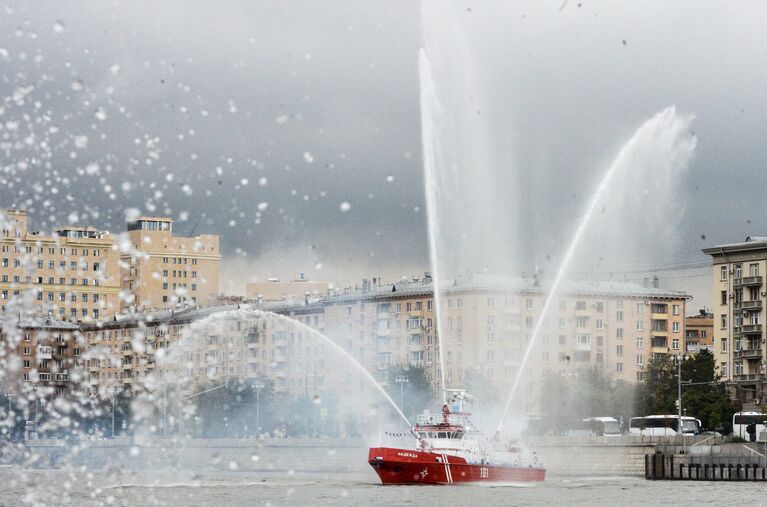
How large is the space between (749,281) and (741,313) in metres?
3.34

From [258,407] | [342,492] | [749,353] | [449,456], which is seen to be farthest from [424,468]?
[749,353]

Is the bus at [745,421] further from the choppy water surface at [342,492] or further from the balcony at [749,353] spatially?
the choppy water surface at [342,492]

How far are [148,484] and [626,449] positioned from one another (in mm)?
37932

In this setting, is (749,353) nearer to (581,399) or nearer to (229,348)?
(581,399)

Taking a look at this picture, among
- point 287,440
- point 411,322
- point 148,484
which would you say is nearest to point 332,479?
point 148,484

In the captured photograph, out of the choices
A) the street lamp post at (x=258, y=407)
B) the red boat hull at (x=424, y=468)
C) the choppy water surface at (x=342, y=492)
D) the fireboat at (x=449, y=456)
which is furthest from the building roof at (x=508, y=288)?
the red boat hull at (x=424, y=468)

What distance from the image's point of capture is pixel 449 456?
98.0m

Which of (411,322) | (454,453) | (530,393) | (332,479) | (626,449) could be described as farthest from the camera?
(411,322)

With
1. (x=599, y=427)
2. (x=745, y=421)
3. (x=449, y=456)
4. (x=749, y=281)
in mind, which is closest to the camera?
(x=449, y=456)

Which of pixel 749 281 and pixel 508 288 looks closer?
pixel 508 288

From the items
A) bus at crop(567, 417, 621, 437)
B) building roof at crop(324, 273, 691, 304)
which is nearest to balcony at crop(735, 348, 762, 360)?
building roof at crop(324, 273, 691, 304)

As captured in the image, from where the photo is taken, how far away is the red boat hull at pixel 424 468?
97.7m

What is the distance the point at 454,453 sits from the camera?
98688mm

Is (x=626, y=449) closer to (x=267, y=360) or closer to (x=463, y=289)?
(x=463, y=289)
